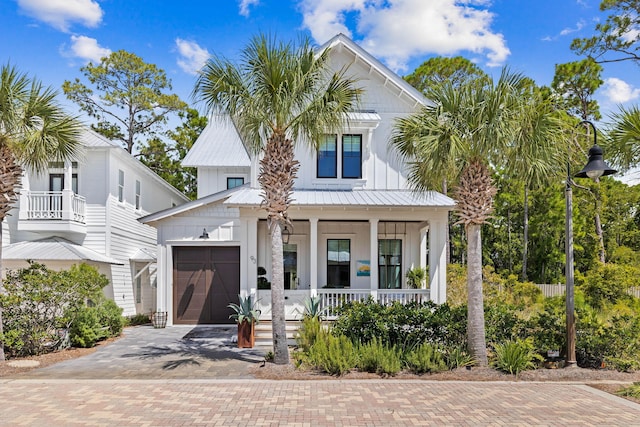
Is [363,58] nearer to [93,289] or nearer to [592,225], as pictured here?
[93,289]

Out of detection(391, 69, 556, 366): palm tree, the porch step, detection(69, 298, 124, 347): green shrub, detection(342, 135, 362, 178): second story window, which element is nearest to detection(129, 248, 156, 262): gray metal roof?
detection(69, 298, 124, 347): green shrub

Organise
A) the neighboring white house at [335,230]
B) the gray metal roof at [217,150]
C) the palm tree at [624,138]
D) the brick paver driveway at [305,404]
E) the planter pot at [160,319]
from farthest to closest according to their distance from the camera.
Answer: the gray metal roof at [217,150] < the planter pot at [160,319] < the neighboring white house at [335,230] < the palm tree at [624,138] < the brick paver driveway at [305,404]

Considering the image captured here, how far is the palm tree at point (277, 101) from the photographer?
939cm

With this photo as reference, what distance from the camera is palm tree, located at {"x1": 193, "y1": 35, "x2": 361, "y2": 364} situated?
9391mm

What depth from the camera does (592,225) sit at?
94.4 feet

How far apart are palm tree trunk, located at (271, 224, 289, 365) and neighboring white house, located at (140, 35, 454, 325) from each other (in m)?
3.81

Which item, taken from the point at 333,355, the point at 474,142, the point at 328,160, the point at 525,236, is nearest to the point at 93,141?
the point at 328,160

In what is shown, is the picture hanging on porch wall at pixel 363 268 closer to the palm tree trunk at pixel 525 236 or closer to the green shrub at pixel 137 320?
the green shrub at pixel 137 320

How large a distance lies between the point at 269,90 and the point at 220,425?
6.30 metres

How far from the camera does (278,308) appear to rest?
9867 millimetres

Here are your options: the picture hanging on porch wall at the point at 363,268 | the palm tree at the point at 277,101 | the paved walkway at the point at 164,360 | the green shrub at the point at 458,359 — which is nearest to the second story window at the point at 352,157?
the picture hanging on porch wall at the point at 363,268

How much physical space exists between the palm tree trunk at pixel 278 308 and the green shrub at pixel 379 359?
1608 millimetres

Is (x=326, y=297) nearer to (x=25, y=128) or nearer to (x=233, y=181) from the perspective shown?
(x=25, y=128)

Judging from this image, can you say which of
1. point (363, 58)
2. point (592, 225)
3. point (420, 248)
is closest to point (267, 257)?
point (420, 248)
